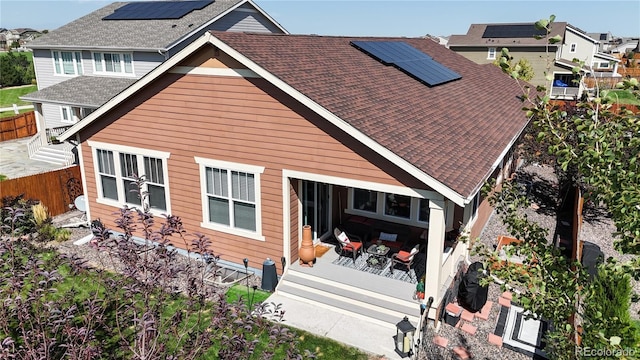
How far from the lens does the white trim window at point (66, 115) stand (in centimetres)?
3152

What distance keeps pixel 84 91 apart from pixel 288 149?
2140 cm

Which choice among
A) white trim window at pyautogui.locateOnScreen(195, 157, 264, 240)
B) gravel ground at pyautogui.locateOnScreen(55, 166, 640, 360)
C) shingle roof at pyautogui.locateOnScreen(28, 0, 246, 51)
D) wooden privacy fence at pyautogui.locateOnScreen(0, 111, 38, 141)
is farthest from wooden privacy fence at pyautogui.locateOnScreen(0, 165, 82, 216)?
wooden privacy fence at pyautogui.locateOnScreen(0, 111, 38, 141)

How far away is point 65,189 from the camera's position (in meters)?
19.1

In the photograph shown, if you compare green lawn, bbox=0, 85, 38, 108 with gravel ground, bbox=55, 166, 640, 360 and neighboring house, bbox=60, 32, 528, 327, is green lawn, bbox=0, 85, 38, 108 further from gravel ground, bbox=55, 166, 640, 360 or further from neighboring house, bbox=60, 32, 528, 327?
neighboring house, bbox=60, 32, 528, 327

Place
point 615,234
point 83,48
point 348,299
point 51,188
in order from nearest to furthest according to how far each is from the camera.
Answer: point 615,234, point 348,299, point 51,188, point 83,48

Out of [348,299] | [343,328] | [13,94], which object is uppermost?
[348,299]

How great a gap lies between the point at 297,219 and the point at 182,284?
3.74 meters

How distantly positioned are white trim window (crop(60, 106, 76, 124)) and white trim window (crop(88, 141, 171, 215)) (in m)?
18.8

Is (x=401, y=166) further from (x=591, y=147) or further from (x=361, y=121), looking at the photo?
(x=591, y=147)

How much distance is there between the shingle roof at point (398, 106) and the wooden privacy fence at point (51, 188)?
1103cm

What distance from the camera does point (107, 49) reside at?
91.9 feet

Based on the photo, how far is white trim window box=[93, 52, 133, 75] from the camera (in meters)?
28.5

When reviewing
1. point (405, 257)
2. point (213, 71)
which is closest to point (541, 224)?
point (405, 257)

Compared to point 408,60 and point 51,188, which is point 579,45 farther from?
point 51,188
